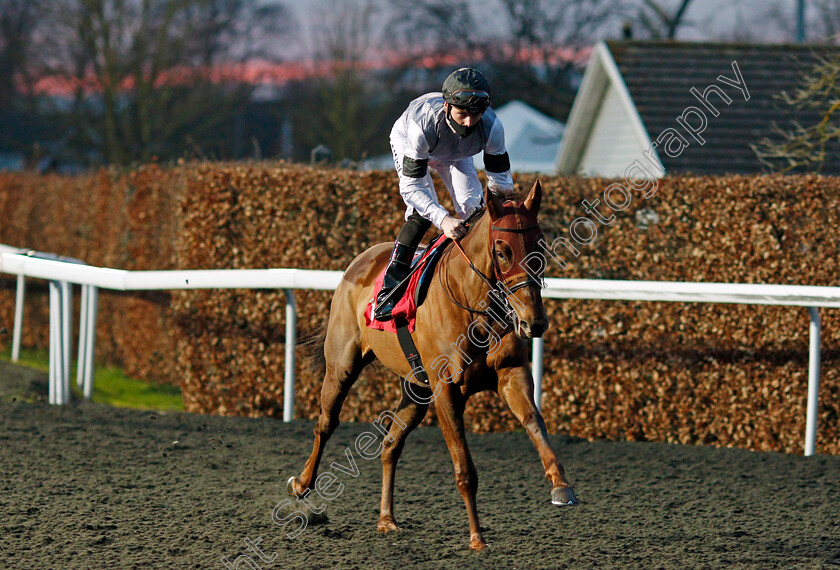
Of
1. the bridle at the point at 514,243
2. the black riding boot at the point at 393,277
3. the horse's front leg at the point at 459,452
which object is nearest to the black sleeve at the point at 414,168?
the black riding boot at the point at 393,277

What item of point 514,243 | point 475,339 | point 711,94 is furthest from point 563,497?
point 711,94

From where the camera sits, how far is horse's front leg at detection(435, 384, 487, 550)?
4.00m

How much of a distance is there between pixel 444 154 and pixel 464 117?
34 centimetres

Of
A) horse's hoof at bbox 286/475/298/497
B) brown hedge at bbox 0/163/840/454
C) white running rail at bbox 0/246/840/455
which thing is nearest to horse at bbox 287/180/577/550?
horse's hoof at bbox 286/475/298/497

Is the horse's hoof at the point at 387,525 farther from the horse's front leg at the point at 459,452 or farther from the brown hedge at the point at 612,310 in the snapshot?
the brown hedge at the point at 612,310

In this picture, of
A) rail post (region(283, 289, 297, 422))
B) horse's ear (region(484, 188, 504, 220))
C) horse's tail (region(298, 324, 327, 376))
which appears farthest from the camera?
rail post (region(283, 289, 297, 422))

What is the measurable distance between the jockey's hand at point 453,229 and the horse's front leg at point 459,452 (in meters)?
0.66

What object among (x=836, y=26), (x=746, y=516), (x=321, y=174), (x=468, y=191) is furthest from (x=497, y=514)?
(x=836, y=26)

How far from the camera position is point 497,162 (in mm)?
4488

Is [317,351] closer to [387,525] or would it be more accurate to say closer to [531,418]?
[387,525]

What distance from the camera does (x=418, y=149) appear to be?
4.28 metres

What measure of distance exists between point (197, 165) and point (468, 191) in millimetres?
3915

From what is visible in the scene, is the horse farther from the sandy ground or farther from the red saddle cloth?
the sandy ground

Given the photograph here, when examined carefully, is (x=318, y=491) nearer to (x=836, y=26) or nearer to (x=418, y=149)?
(x=418, y=149)
